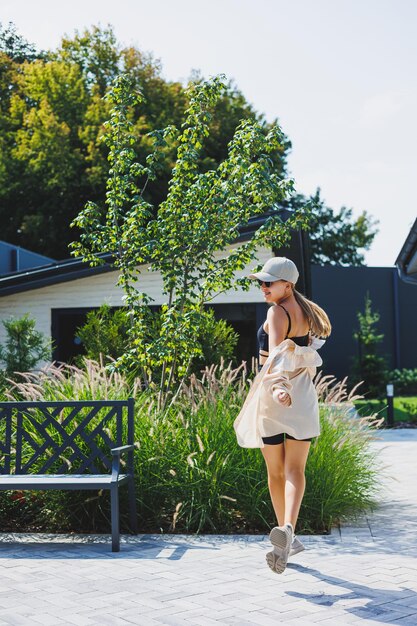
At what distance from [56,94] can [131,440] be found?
1106 inches

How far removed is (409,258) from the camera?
13.4 m

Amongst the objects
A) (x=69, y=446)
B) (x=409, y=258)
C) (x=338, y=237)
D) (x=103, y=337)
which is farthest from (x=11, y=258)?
(x=338, y=237)

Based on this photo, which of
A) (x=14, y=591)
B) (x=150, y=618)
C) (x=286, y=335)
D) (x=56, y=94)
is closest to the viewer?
(x=150, y=618)

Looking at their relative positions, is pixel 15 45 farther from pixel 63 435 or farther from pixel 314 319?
pixel 314 319

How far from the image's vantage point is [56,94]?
3350cm

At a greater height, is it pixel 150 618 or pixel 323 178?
pixel 323 178

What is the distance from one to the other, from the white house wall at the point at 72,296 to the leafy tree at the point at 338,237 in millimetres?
23137

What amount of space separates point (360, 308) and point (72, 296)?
10.5 metres

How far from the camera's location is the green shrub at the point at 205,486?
293 inches

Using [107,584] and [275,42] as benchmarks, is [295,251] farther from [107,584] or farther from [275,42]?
[107,584]

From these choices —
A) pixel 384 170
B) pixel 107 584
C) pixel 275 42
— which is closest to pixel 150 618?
pixel 107 584

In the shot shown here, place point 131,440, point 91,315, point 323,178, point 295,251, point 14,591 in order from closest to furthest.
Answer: point 14,591, point 131,440, point 91,315, point 295,251, point 323,178

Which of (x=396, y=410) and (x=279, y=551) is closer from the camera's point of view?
(x=279, y=551)

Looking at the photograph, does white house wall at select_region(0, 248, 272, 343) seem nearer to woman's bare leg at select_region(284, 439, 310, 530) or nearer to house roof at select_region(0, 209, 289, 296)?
house roof at select_region(0, 209, 289, 296)
